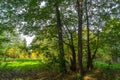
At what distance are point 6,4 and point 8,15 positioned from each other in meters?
0.73

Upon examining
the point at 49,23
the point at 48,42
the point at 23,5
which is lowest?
the point at 48,42

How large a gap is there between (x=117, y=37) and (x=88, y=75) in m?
3.23

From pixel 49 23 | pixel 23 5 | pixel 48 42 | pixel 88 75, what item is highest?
pixel 23 5

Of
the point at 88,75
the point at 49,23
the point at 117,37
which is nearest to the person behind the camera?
the point at 88,75

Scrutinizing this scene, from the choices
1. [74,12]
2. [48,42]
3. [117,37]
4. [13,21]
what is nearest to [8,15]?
[13,21]

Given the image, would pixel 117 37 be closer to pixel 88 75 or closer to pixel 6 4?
pixel 88 75

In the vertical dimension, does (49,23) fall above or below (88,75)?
above

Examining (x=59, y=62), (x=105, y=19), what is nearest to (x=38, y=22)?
(x=59, y=62)

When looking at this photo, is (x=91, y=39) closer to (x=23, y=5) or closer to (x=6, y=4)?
(x=23, y=5)

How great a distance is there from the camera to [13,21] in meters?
15.8

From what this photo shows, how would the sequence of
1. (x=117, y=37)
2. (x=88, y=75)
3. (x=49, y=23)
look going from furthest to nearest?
1. (x=49, y=23)
2. (x=117, y=37)
3. (x=88, y=75)

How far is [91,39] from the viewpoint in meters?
15.8

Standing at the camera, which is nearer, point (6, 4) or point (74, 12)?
point (6, 4)

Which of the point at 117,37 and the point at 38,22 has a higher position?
the point at 38,22
